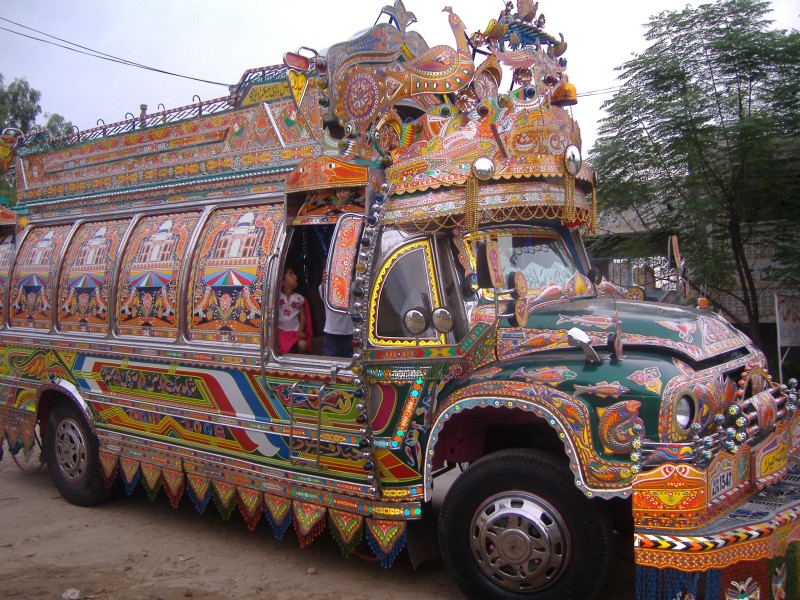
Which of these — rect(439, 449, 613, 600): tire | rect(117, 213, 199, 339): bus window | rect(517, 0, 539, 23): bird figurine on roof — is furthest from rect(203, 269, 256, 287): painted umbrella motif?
rect(517, 0, 539, 23): bird figurine on roof

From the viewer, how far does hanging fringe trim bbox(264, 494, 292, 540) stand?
17.4ft

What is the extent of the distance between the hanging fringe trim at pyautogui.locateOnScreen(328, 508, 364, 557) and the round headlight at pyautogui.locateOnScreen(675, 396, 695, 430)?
213cm

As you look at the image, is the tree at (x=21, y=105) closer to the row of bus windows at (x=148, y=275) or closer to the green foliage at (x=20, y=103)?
the green foliage at (x=20, y=103)

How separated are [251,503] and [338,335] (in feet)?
4.74

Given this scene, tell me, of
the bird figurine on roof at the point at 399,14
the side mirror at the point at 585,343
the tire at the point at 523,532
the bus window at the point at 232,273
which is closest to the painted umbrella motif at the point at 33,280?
the bus window at the point at 232,273

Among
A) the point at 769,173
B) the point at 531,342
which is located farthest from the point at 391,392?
the point at 769,173

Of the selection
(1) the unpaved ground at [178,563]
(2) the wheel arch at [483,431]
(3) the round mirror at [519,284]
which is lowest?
(1) the unpaved ground at [178,563]

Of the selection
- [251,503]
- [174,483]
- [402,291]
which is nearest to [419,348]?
[402,291]

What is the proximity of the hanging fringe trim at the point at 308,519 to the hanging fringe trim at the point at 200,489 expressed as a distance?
109cm

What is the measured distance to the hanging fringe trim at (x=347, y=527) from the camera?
4.82m

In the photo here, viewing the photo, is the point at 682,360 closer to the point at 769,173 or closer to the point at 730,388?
the point at 730,388

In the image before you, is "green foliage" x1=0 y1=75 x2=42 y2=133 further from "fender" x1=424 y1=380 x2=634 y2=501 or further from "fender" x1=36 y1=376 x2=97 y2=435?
"fender" x1=424 y1=380 x2=634 y2=501

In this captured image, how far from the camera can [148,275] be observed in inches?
255

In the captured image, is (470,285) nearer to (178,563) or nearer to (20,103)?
(178,563)
